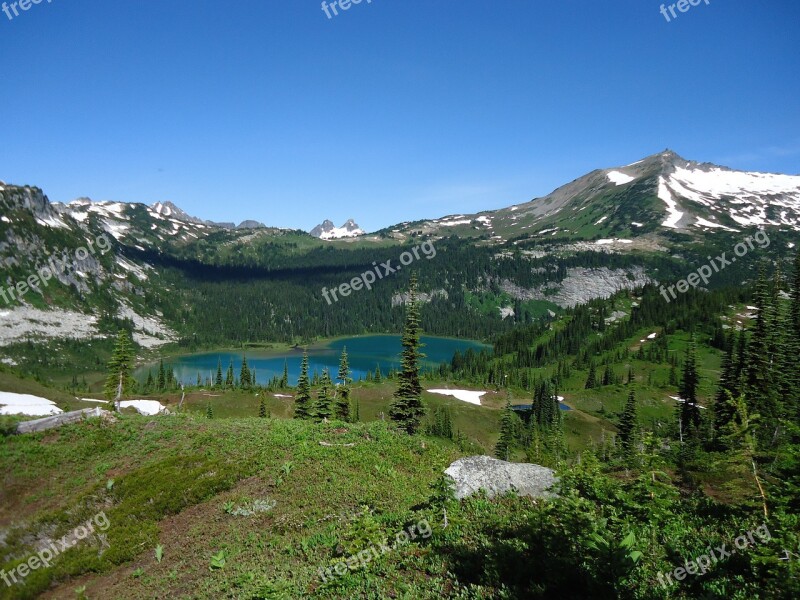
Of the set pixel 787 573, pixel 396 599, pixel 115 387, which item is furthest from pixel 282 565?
pixel 115 387

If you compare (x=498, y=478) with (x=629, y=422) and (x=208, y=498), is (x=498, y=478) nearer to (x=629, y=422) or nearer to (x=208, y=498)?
(x=208, y=498)

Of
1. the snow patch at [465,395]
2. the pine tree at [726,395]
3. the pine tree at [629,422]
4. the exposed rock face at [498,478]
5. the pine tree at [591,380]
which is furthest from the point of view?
the pine tree at [591,380]

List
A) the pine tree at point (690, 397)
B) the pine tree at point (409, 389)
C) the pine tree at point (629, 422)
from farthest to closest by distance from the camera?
1. the pine tree at point (690, 397)
2. the pine tree at point (629, 422)
3. the pine tree at point (409, 389)

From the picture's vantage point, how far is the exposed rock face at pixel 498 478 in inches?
735

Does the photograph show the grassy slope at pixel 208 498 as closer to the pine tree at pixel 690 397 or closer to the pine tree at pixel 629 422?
the pine tree at pixel 629 422

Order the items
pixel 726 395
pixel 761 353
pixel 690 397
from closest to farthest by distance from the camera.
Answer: pixel 761 353 < pixel 726 395 < pixel 690 397

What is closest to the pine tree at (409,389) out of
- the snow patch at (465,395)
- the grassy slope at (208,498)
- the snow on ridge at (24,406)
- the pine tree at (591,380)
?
the grassy slope at (208,498)

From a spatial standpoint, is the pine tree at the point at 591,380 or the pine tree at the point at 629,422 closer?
the pine tree at the point at 629,422

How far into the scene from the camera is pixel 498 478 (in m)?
19.5

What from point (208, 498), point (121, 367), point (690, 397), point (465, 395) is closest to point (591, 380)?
point (465, 395)

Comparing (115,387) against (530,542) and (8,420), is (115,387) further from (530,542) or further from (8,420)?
(530,542)

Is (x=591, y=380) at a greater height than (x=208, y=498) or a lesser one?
→ lesser

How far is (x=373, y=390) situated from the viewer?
133 metres

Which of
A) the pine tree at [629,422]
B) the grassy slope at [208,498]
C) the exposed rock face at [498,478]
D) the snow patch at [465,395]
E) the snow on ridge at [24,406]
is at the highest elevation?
the exposed rock face at [498,478]
